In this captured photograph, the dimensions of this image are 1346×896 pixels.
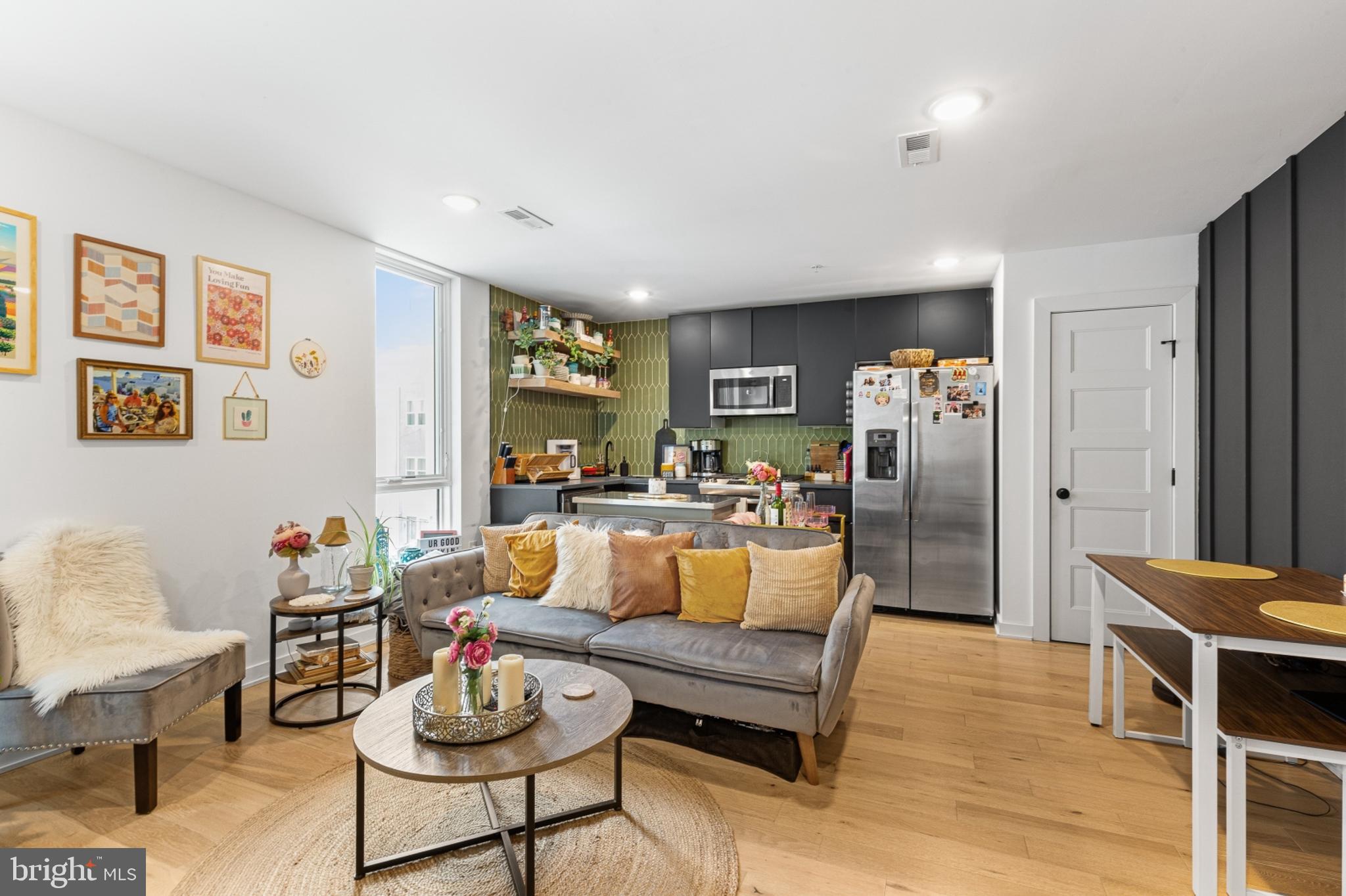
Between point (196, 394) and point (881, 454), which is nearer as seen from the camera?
point (196, 394)

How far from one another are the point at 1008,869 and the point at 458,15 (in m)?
3.01

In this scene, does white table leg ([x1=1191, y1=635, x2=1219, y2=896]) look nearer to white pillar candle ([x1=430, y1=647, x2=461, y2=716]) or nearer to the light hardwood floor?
the light hardwood floor

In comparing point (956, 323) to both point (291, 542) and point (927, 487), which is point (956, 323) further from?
point (291, 542)

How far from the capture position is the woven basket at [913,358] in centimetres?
477

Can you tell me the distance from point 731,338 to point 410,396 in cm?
282

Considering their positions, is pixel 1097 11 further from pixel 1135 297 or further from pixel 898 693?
pixel 898 693

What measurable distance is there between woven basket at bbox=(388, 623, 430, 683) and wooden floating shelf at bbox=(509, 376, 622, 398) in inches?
90.5

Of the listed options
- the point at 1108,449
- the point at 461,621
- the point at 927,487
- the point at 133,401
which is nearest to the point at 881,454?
the point at 927,487

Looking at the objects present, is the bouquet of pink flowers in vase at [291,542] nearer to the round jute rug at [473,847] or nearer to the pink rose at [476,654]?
the round jute rug at [473,847]

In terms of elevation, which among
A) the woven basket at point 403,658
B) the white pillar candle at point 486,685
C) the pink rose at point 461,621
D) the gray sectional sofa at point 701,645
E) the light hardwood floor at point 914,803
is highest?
the pink rose at point 461,621

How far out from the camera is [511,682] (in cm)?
184

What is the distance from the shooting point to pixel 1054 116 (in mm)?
2381

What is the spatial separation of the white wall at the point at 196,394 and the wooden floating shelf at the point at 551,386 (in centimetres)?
131

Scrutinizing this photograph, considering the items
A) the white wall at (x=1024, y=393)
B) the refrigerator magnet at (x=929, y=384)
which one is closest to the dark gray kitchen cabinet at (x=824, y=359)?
the refrigerator magnet at (x=929, y=384)
